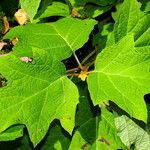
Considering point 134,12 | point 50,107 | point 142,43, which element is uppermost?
point 134,12

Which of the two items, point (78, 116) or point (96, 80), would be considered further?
point (78, 116)

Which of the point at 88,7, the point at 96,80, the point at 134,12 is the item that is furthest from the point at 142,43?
the point at 88,7

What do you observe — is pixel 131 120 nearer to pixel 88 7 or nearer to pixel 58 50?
pixel 58 50

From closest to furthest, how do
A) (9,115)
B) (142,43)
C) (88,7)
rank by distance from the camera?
(9,115)
(142,43)
(88,7)

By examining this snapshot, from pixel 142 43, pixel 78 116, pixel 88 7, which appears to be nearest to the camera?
pixel 142 43

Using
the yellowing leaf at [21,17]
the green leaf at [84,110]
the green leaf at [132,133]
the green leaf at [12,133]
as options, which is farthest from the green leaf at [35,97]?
the yellowing leaf at [21,17]

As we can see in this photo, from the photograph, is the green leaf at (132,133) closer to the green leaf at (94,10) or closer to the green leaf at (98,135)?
the green leaf at (98,135)

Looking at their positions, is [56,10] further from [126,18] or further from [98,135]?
[98,135]

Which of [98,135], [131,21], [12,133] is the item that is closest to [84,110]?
[98,135]
